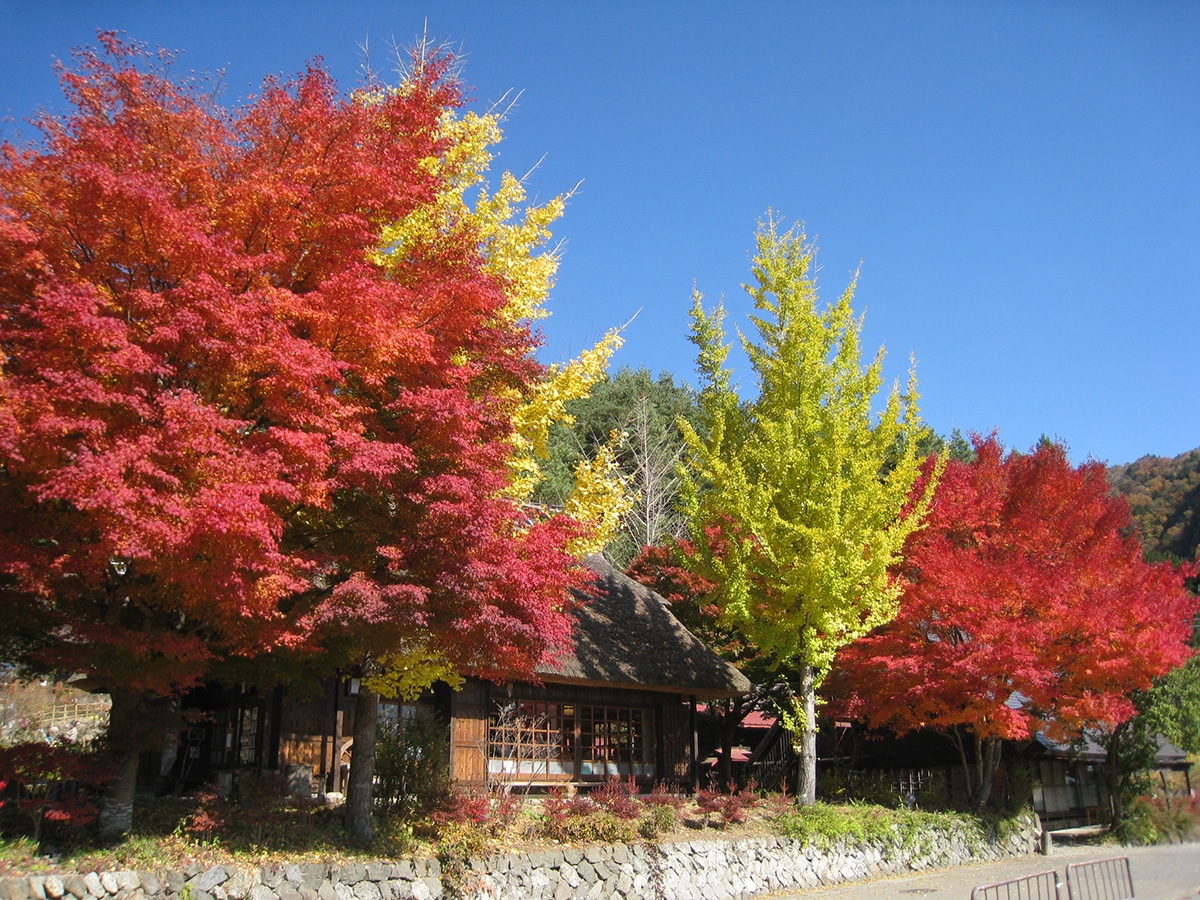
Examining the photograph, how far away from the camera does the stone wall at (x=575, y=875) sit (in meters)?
9.10

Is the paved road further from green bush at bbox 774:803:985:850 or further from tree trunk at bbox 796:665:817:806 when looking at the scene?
tree trunk at bbox 796:665:817:806

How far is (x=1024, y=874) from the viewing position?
54.0 ft

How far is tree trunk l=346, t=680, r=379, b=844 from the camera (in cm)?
1134

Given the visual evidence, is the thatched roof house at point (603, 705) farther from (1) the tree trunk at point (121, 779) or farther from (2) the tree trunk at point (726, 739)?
(1) the tree trunk at point (121, 779)

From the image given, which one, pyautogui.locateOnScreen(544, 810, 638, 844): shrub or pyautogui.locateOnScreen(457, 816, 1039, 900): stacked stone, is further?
pyautogui.locateOnScreen(544, 810, 638, 844): shrub

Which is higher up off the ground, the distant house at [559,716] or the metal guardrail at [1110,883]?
the distant house at [559,716]

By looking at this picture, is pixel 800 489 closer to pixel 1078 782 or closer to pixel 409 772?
pixel 409 772

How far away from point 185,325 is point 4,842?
5838mm

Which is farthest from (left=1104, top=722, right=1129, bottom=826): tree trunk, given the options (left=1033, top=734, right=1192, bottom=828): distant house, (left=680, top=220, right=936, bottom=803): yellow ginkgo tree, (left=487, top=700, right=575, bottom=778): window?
(left=487, top=700, right=575, bottom=778): window

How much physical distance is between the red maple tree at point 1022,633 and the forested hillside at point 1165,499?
22.1m

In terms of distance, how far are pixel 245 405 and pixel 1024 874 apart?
16459 mm

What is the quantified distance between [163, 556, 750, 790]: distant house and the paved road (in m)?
4.82

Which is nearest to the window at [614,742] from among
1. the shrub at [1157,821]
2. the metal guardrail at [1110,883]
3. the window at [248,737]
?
the window at [248,737]

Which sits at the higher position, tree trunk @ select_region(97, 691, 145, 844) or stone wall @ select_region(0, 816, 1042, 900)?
tree trunk @ select_region(97, 691, 145, 844)
